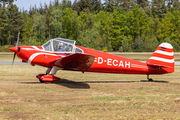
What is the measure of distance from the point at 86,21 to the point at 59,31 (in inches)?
346

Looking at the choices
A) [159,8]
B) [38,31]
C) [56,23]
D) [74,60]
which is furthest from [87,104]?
[159,8]

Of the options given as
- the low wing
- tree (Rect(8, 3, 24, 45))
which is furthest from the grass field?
tree (Rect(8, 3, 24, 45))

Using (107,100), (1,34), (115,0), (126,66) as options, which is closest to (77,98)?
(107,100)

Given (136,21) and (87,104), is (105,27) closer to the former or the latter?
(136,21)

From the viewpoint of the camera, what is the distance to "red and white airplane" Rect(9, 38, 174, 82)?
1124 cm

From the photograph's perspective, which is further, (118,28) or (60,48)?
(118,28)

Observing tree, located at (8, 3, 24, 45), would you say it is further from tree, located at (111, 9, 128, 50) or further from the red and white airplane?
the red and white airplane

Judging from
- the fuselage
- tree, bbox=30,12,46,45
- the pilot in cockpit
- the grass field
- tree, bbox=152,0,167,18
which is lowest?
the grass field

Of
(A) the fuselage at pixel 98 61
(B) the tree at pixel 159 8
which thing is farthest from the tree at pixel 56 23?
(A) the fuselage at pixel 98 61

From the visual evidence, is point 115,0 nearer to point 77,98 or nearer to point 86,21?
point 86,21

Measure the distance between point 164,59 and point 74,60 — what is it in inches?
206

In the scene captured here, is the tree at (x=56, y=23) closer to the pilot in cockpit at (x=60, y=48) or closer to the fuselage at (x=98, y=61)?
the fuselage at (x=98, y=61)

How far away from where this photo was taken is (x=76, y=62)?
10930mm

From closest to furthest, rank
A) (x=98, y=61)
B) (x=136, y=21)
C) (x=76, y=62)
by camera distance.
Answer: (x=76, y=62) → (x=98, y=61) → (x=136, y=21)
